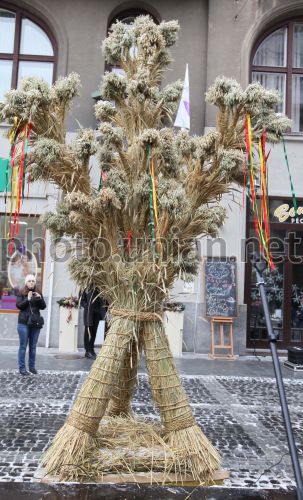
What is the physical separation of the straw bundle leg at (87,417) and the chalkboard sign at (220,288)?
689 cm

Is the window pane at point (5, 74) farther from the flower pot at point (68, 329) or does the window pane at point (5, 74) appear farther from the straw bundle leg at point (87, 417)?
the straw bundle leg at point (87, 417)

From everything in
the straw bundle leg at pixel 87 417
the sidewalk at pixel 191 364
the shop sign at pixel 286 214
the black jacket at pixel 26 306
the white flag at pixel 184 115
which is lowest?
the sidewalk at pixel 191 364

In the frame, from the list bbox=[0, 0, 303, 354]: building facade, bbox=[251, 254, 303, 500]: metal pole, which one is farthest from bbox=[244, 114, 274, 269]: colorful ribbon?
bbox=[0, 0, 303, 354]: building facade

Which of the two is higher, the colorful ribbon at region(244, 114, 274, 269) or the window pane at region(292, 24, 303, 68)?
the window pane at region(292, 24, 303, 68)

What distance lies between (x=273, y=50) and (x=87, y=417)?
11.1 metres

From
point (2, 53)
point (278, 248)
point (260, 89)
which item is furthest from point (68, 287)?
point (260, 89)

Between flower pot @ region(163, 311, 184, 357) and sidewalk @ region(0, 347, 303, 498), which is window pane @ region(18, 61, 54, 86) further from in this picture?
sidewalk @ region(0, 347, 303, 498)

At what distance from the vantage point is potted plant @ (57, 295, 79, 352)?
10297 millimetres

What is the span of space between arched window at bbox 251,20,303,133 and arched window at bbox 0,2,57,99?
5092mm

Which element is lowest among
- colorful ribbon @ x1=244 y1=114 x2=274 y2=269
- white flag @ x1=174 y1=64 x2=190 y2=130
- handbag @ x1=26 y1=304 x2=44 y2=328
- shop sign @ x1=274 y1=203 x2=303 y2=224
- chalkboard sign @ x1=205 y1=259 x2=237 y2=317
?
handbag @ x1=26 y1=304 x2=44 y2=328

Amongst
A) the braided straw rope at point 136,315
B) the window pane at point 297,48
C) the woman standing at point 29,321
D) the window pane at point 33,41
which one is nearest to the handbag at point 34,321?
the woman standing at point 29,321

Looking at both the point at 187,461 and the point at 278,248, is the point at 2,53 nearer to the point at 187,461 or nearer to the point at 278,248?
the point at 278,248

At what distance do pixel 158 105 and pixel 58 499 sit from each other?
3.25 meters

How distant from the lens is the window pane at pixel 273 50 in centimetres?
1224
